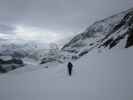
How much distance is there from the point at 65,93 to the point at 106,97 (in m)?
3.47

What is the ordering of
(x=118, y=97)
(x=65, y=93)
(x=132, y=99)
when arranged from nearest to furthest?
(x=132, y=99), (x=118, y=97), (x=65, y=93)

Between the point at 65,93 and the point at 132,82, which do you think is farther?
the point at 65,93

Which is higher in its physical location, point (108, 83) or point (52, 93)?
point (108, 83)

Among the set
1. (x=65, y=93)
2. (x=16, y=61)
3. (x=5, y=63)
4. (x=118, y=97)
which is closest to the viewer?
(x=118, y=97)

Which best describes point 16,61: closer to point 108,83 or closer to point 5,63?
point 5,63

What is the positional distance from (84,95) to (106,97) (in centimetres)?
173

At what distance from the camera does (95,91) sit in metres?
9.24

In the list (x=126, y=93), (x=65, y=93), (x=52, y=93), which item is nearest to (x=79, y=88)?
(x=65, y=93)

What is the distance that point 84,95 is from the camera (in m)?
9.02

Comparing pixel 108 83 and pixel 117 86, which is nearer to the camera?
pixel 117 86

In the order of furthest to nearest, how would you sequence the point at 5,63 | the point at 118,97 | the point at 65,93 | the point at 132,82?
the point at 5,63, the point at 65,93, the point at 132,82, the point at 118,97

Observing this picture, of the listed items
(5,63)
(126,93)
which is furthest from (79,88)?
(5,63)

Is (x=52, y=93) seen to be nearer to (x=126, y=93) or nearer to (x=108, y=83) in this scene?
(x=108, y=83)

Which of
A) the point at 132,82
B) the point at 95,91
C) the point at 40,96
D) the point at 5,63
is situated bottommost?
the point at 5,63
